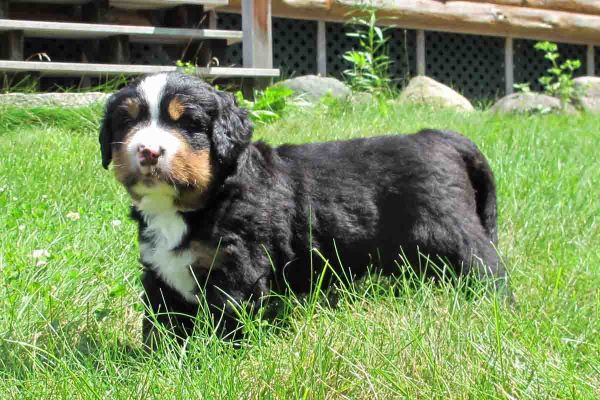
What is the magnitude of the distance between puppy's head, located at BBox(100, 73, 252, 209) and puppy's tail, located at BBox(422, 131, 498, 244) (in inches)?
44.3

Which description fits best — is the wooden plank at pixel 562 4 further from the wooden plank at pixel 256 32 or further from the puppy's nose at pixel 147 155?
the puppy's nose at pixel 147 155

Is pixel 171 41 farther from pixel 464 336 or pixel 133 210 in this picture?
pixel 464 336

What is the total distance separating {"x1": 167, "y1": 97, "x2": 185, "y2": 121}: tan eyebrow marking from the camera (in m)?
3.17

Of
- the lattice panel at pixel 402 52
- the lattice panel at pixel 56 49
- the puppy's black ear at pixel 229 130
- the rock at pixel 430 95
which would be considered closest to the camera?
the puppy's black ear at pixel 229 130

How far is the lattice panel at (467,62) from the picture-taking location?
13555 millimetres

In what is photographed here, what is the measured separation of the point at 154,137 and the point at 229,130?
0.38 metres

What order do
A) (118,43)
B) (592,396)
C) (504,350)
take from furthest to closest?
(118,43) < (504,350) < (592,396)

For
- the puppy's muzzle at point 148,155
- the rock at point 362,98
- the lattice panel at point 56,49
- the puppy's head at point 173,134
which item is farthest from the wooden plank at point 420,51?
the puppy's muzzle at point 148,155

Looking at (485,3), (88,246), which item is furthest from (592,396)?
(485,3)

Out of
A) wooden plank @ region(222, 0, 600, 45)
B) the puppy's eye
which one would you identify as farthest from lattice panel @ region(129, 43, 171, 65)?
the puppy's eye

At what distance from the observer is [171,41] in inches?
390

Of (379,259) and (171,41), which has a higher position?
(171,41)

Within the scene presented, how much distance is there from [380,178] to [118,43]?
233 inches

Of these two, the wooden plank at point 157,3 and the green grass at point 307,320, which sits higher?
the wooden plank at point 157,3
